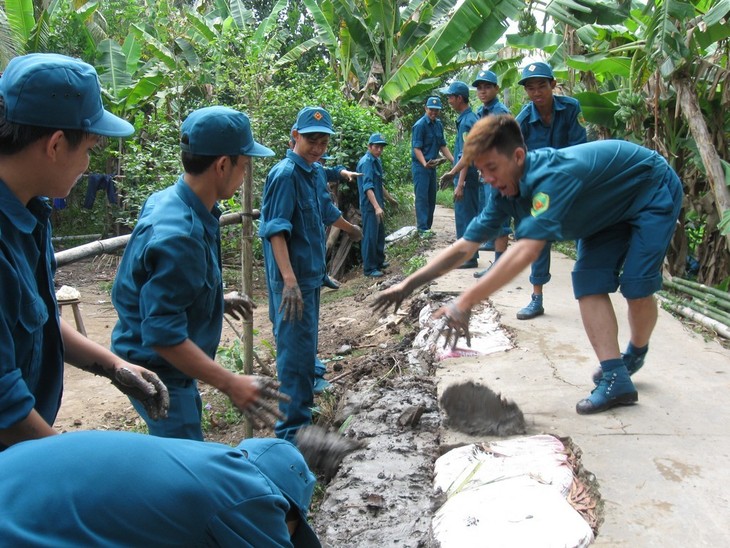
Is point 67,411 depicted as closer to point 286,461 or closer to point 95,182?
point 286,461

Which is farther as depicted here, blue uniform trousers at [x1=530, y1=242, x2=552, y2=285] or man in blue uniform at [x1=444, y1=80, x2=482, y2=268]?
man in blue uniform at [x1=444, y1=80, x2=482, y2=268]

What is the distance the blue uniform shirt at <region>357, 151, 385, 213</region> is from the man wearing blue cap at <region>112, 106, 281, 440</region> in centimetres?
699

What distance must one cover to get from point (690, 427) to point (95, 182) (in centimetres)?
1320

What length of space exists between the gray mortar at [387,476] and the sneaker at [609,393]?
0.85 metres

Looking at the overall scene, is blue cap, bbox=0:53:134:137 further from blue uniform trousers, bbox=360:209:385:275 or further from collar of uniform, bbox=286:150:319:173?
blue uniform trousers, bbox=360:209:385:275

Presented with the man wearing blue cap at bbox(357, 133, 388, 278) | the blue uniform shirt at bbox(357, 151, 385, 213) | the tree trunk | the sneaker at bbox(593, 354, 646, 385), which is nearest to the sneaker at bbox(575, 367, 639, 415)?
the sneaker at bbox(593, 354, 646, 385)

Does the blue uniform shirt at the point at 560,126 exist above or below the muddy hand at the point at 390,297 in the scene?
above

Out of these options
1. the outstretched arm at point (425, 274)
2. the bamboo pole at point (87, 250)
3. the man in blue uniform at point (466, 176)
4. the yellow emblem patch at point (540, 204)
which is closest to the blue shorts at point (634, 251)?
the outstretched arm at point (425, 274)

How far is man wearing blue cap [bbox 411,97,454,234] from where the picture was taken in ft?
32.6

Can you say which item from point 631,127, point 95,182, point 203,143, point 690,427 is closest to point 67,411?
point 203,143

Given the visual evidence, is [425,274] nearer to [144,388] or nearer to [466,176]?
[144,388]

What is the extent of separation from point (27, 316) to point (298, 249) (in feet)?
8.61

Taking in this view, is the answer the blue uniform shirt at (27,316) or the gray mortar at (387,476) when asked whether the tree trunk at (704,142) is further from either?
the blue uniform shirt at (27,316)

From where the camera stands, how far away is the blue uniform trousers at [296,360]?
4270mm
